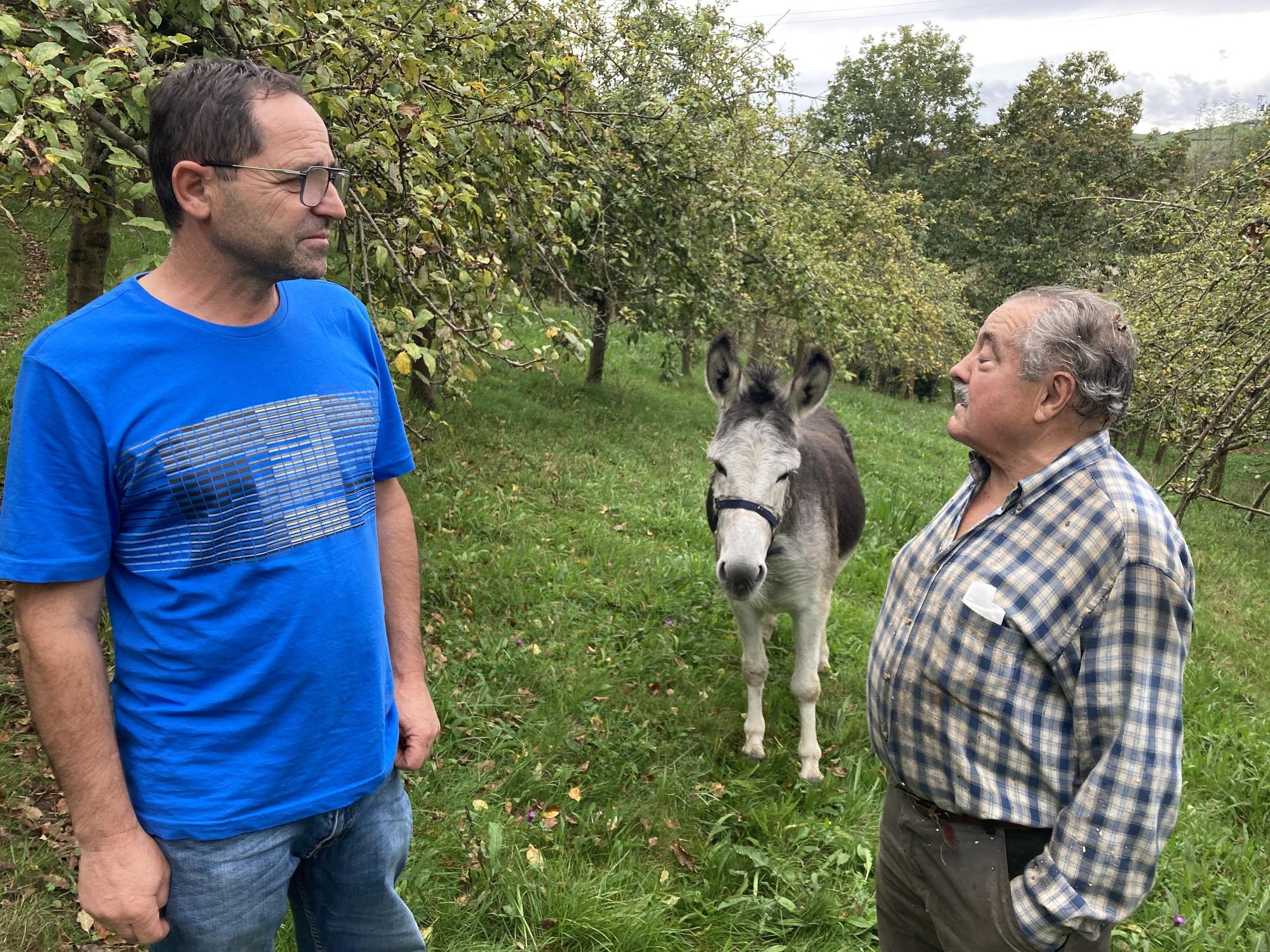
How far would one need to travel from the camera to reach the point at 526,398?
1152cm

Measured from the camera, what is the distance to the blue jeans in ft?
5.27

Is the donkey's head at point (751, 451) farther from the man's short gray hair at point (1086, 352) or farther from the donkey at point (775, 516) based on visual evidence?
the man's short gray hair at point (1086, 352)

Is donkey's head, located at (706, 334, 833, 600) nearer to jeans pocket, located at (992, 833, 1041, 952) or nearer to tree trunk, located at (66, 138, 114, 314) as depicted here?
jeans pocket, located at (992, 833, 1041, 952)

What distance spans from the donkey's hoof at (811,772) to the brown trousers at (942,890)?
1.87 metres

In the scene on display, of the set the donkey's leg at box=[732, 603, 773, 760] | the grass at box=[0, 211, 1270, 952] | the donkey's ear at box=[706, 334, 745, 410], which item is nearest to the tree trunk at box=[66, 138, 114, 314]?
the grass at box=[0, 211, 1270, 952]

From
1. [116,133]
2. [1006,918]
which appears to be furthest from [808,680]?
[116,133]

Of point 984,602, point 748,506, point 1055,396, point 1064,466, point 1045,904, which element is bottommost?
point 1045,904

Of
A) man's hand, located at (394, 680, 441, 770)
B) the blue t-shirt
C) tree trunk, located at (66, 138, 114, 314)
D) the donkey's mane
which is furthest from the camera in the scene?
tree trunk, located at (66, 138, 114, 314)

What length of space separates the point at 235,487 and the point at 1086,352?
6.38 ft

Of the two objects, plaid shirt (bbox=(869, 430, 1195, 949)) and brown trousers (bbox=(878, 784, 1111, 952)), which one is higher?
plaid shirt (bbox=(869, 430, 1195, 949))

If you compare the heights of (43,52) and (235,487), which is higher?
(43,52)

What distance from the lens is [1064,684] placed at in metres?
1.75

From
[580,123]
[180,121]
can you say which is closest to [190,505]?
[180,121]

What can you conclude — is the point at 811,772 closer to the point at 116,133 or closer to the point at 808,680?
the point at 808,680
